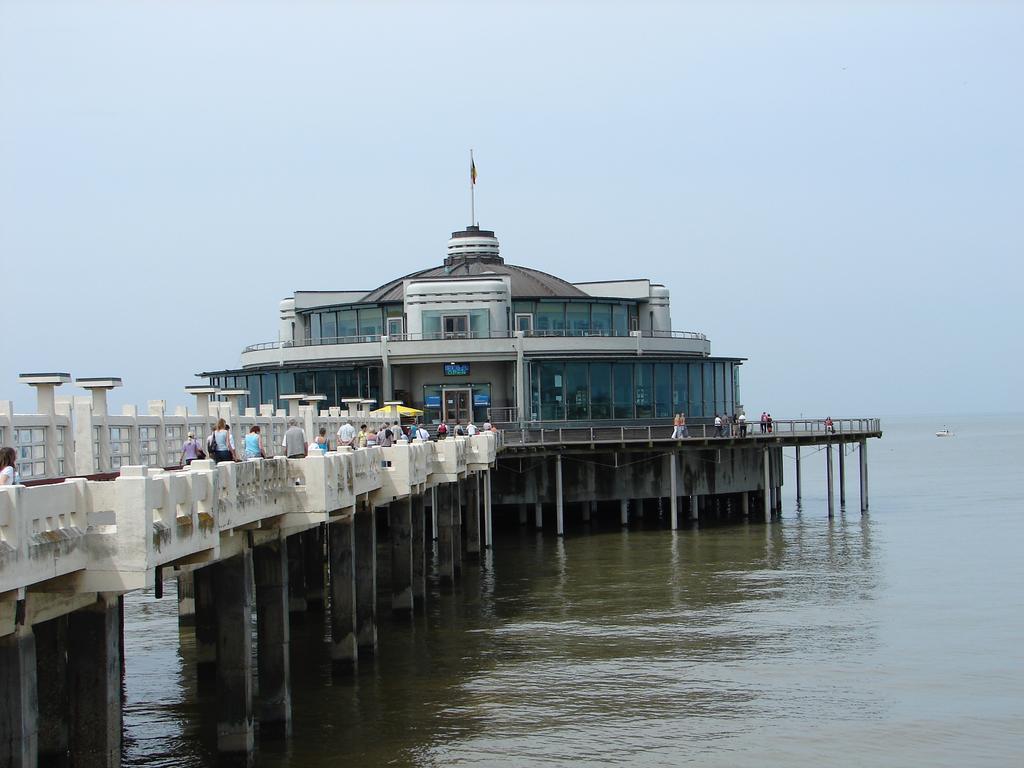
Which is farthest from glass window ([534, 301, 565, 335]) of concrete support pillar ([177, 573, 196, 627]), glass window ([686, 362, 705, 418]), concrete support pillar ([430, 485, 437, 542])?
concrete support pillar ([177, 573, 196, 627])

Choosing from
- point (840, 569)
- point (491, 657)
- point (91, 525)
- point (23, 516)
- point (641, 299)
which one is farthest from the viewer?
point (641, 299)

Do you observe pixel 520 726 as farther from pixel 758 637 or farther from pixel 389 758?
pixel 758 637

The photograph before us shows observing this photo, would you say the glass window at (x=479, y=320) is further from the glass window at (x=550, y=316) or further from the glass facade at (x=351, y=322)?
the glass facade at (x=351, y=322)

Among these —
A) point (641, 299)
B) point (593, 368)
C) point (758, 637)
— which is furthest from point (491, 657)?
point (641, 299)

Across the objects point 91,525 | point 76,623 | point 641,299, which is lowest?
point 76,623

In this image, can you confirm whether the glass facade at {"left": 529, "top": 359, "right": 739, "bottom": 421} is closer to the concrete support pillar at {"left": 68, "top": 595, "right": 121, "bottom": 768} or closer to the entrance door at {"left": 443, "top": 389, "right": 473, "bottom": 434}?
the entrance door at {"left": 443, "top": 389, "right": 473, "bottom": 434}

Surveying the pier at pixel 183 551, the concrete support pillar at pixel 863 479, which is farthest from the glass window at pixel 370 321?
the pier at pixel 183 551

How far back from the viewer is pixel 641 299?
249ft

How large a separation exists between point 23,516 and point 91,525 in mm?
1776

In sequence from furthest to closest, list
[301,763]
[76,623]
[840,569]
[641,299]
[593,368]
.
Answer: [641,299], [593,368], [840,569], [301,763], [76,623]

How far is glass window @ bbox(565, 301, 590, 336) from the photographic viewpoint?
71750 millimetres

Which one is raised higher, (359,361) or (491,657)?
(359,361)

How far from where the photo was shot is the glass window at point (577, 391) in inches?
2584

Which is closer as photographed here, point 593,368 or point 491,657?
point 491,657
